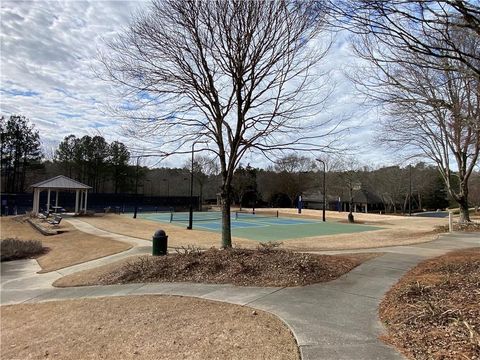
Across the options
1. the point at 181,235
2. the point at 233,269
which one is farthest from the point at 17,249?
the point at 233,269

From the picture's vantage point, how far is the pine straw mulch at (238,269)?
29.0 ft

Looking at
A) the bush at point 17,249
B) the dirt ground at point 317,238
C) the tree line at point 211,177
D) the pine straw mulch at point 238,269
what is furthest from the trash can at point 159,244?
the tree line at point 211,177

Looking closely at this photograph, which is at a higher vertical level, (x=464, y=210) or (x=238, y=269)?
(x=464, y=210)

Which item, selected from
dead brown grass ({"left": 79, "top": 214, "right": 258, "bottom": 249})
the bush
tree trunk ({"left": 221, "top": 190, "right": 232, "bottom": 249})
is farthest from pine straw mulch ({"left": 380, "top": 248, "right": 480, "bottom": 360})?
the bush

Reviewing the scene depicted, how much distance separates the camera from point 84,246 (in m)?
18.7

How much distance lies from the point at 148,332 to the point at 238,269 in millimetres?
3662

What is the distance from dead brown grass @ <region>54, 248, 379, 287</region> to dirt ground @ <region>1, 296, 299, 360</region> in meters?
1.58

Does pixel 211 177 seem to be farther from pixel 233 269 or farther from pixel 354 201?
pixel 233 269

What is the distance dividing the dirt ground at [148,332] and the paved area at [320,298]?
330 millimetres

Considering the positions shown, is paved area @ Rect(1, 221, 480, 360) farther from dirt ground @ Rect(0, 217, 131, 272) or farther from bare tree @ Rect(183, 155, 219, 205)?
bare tree @ Rect(183, 155, 219, 205)

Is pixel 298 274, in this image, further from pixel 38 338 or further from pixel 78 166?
pixel 78 166

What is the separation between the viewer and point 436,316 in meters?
5.32

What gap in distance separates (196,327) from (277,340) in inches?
55.7

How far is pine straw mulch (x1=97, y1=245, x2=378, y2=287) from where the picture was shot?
884 cm
